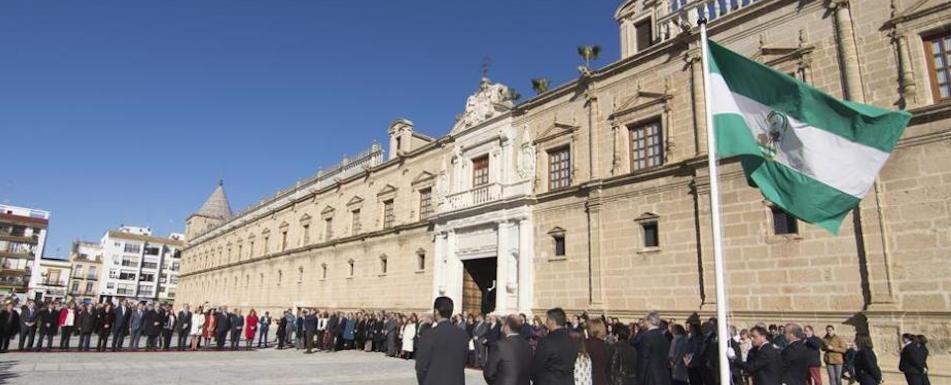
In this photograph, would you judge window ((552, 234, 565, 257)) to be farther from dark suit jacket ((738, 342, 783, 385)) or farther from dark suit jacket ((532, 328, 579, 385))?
dark suit jacket ((532, 328, 579, 385))

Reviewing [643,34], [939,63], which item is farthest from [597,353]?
[643,34]

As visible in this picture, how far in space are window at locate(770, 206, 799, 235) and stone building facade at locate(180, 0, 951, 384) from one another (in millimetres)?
33

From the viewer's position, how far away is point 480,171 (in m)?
21.3

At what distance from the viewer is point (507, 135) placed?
65.7 feet

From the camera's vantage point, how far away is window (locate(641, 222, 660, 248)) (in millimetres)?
14984

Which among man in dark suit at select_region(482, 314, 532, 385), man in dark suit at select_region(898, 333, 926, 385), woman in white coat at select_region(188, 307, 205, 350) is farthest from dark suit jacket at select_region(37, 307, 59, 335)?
man in dark suit at select_region(898, 333, 926, 385)

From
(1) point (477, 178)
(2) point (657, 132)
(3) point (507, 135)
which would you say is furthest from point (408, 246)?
(2) point (657, 132)

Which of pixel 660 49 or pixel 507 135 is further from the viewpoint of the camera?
pixel 507 135

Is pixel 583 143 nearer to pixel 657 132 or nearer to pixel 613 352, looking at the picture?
pixel 657 132

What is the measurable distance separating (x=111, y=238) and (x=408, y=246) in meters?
79.2

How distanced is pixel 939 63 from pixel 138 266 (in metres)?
97.7

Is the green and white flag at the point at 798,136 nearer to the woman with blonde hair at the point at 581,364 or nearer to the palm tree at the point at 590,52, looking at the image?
the woman with blonde hair at the point at 581,364

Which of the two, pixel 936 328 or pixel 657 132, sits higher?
pixel 657 132

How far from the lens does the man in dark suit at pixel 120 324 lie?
16.8 metres
